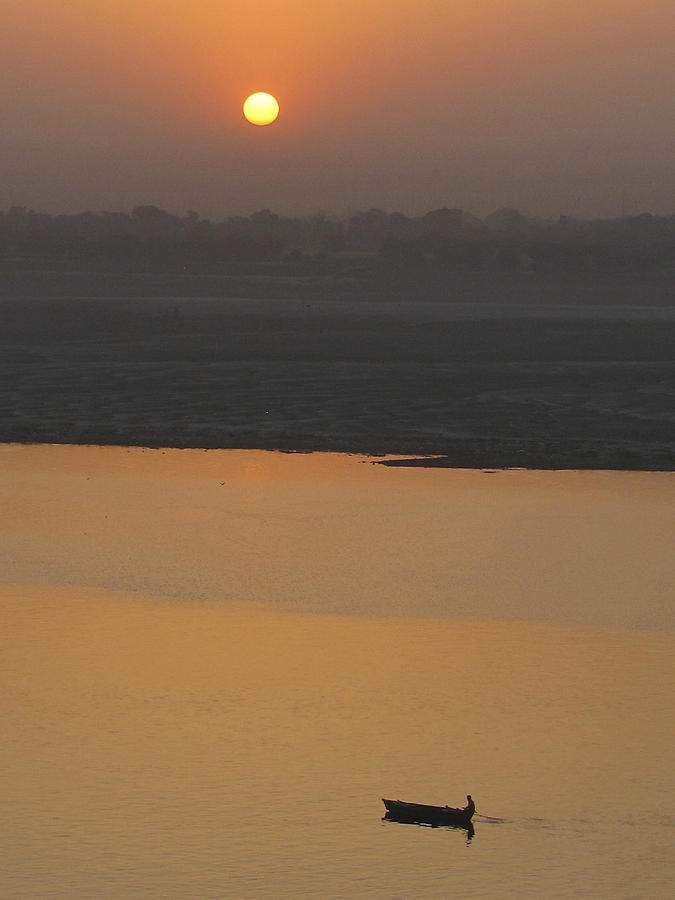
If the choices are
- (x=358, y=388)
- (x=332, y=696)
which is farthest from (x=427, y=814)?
(x=358, y=388)

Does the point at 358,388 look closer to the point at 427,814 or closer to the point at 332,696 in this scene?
the point at 332,696

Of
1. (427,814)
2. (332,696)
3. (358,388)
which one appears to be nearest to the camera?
(427,814)

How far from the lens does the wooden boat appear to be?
9719 millimetres

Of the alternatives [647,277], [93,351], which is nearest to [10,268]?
[647,277]

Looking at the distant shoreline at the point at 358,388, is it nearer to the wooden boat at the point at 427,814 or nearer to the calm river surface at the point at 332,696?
the calm river surface at the point at 332,696

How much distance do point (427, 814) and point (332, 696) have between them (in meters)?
2.70

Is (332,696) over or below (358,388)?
below

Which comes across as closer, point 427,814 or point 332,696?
point 427,814

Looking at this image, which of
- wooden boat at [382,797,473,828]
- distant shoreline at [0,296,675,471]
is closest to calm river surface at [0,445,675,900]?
wooden boat at [382,797,473,828]

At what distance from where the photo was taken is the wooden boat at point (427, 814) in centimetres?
972

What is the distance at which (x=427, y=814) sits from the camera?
9.78 metres

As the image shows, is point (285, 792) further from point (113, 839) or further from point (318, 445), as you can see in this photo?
point (318, 445)

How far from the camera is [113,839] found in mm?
9555

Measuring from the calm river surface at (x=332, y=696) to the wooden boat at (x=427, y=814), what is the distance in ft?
0.27
